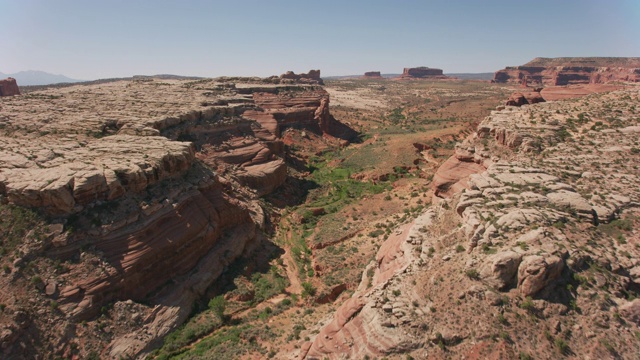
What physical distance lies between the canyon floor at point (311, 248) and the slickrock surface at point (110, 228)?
0.38 ft

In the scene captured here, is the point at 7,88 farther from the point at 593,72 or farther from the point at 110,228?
the point at 593,72

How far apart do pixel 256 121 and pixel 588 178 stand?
154 feet

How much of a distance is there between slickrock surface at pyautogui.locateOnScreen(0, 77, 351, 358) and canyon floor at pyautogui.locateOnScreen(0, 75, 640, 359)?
115 mm

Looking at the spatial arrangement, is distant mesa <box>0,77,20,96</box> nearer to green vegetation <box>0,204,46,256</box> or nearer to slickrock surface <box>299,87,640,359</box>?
green vegetation <box>0,204,46,256</box>

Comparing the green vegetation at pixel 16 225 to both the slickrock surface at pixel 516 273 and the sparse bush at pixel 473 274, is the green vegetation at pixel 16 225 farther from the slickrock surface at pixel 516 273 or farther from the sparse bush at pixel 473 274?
the sparse bush at pixel 473 274

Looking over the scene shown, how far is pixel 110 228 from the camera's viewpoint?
82.7ft

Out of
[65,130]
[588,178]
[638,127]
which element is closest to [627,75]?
[638,127]

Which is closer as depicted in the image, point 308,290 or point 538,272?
point 538,272

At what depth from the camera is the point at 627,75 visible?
155 meters

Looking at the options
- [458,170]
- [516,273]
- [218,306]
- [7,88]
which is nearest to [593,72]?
[458,170]

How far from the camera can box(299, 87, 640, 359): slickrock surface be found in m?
14.4

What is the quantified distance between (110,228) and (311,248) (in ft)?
59.4

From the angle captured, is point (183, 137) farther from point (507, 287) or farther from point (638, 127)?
point (638, 127)

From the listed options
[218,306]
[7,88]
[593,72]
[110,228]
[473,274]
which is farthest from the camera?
[593,72]
